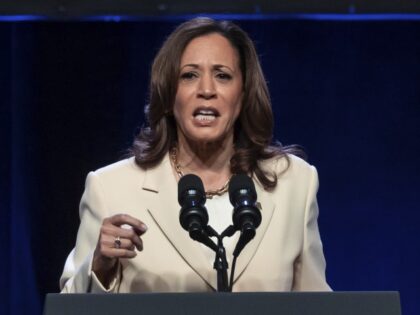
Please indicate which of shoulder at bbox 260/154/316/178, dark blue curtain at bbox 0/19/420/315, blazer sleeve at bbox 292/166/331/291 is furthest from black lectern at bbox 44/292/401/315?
dark blue curtain at bbox 0/19/420/315

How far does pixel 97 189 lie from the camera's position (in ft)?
9.05

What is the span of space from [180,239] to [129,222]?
0.46m

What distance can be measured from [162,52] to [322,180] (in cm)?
154

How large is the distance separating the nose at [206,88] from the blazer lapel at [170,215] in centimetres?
19

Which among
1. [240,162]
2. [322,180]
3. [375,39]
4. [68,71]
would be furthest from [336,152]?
[240,162]

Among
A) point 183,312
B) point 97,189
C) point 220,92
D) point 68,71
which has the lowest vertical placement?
point 183,312

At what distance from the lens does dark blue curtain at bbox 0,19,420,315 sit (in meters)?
4.10

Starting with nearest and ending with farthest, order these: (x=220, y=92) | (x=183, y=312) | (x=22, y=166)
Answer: (x=183, y=312), (x=220, y=92), (x=22, y=166)

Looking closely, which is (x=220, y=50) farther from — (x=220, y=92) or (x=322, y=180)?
(x=322, y=180)

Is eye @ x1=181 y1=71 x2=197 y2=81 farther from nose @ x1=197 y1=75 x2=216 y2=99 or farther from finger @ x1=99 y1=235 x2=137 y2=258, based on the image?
finger @ x1=99 y1=235 x2=137 y2=258

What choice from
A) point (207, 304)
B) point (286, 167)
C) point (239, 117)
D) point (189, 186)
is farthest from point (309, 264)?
point (207, 304)

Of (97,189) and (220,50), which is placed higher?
(220,50)

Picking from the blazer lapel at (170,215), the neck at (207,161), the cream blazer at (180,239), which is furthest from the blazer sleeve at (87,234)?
the neck at (207,161)

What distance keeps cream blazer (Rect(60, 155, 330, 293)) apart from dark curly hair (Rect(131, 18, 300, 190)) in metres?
0.03
